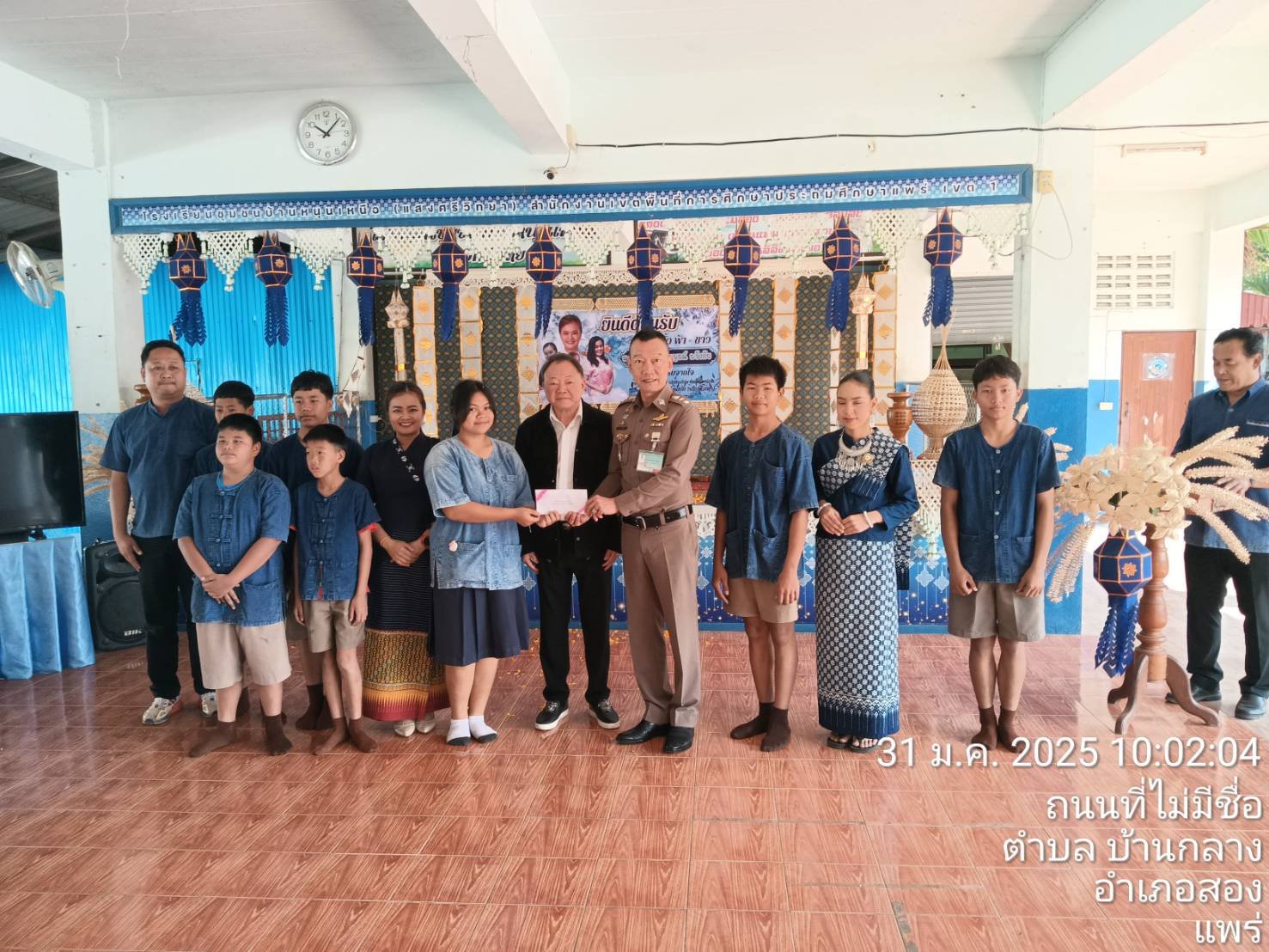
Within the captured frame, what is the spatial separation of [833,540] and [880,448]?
0.42 m

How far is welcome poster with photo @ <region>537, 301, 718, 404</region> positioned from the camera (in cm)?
867

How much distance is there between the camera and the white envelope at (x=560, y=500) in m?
3.25

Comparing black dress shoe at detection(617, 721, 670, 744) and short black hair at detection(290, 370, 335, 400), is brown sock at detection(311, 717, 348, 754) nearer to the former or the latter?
black dress shoe at detection(617, 721, 670, 744)

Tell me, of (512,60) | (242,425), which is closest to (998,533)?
(512,60)

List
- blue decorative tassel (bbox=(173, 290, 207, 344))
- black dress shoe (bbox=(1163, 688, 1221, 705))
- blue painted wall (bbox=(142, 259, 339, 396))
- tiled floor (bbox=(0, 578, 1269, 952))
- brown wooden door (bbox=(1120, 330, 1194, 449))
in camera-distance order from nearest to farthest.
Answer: tiled floor (bbox=(0, 578, 1269, 952)), black dress shoe (bbox=(1163, 688, 1221, 705)), blue decorative tassel (bbox=(173, 290, 207, 344)), blue painted wall (bbox=(142, 259, 339, 396)), brown wooden door (bbox=(1120, 330, 1194, 449))

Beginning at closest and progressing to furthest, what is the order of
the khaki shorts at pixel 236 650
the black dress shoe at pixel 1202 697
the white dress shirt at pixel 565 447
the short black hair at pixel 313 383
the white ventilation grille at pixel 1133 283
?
the khaki shorts at pixel 236 650
the white dress shirt at pixel 565 447
the short black hair at pixel 313 383
the black dress shoe at pixel 1202 697
the white ventilation grille at pixel 1133 283

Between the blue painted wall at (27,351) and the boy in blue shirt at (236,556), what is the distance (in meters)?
7.45

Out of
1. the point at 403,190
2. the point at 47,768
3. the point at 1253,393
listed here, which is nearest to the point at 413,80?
the point at 403,190

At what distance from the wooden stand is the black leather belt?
2082 millimetres

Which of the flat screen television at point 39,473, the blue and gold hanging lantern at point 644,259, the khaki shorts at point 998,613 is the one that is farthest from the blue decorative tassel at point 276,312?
the khaki shorts at point 998,613

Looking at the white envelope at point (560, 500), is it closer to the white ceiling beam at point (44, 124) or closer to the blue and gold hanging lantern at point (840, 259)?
the blue and gold hanging lantern at point (840, 259)

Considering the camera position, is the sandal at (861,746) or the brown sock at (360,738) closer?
the sandal at (861,746)

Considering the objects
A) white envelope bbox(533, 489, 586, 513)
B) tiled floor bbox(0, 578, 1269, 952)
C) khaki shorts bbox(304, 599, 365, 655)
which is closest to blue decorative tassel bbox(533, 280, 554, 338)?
white envelope bbox(533, 489, 586, 513)

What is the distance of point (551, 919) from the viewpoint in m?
2.27
